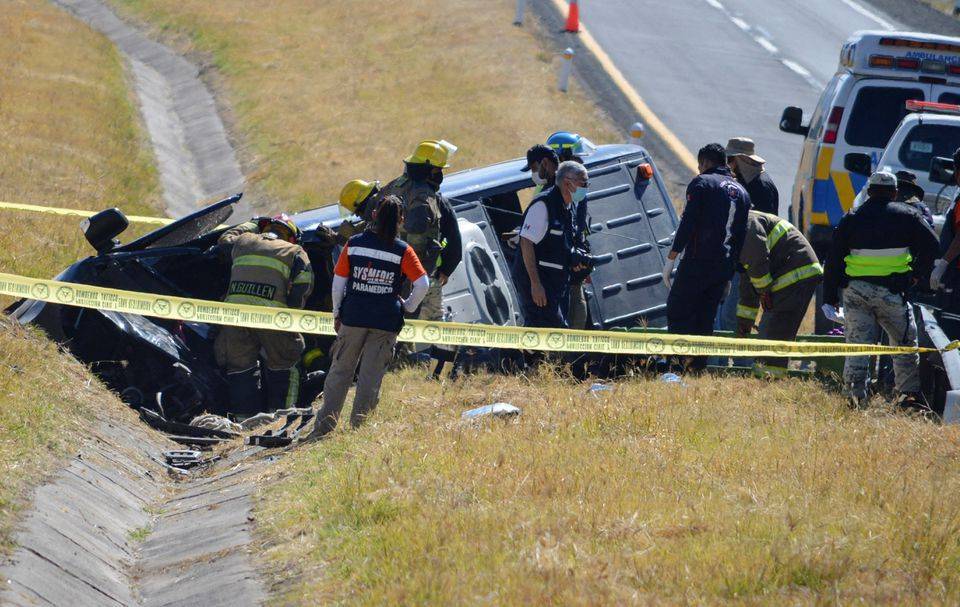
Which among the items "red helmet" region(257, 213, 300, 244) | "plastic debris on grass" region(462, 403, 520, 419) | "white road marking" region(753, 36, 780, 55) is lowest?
"white road marking" region(753, 36, 780, 55)

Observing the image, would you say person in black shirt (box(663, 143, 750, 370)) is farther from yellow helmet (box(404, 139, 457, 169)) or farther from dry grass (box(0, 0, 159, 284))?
dry grass (box(0, 0, 159, 284))

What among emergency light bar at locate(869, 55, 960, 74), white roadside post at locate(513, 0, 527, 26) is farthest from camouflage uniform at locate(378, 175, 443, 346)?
white roadside post at locate(513, 0, 527, 26)

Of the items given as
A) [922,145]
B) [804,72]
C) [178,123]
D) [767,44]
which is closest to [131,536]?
[922,145]

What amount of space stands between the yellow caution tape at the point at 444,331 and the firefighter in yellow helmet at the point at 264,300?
1.58 feet

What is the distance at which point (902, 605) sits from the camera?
483cm

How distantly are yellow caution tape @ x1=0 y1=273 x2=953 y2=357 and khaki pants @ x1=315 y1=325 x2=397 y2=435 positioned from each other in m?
0.75

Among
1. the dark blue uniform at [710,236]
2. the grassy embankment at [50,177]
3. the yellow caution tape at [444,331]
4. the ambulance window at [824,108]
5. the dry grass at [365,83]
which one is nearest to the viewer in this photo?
the grassy embankment at [50,177]

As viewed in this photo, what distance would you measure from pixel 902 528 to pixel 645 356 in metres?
4.64

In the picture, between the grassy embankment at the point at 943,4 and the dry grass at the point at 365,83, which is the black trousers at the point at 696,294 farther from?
the grassy embankment at the point at 943,4

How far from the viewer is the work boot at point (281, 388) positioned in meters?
10.1

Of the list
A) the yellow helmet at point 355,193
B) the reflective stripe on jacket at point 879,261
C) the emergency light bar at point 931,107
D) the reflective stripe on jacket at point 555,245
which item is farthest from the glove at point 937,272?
the yellow helmet at point 355,193

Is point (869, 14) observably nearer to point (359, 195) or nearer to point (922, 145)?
point (922, 145)

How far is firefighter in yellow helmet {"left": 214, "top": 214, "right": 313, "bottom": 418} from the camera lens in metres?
9.55

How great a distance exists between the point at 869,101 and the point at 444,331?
7.25m
